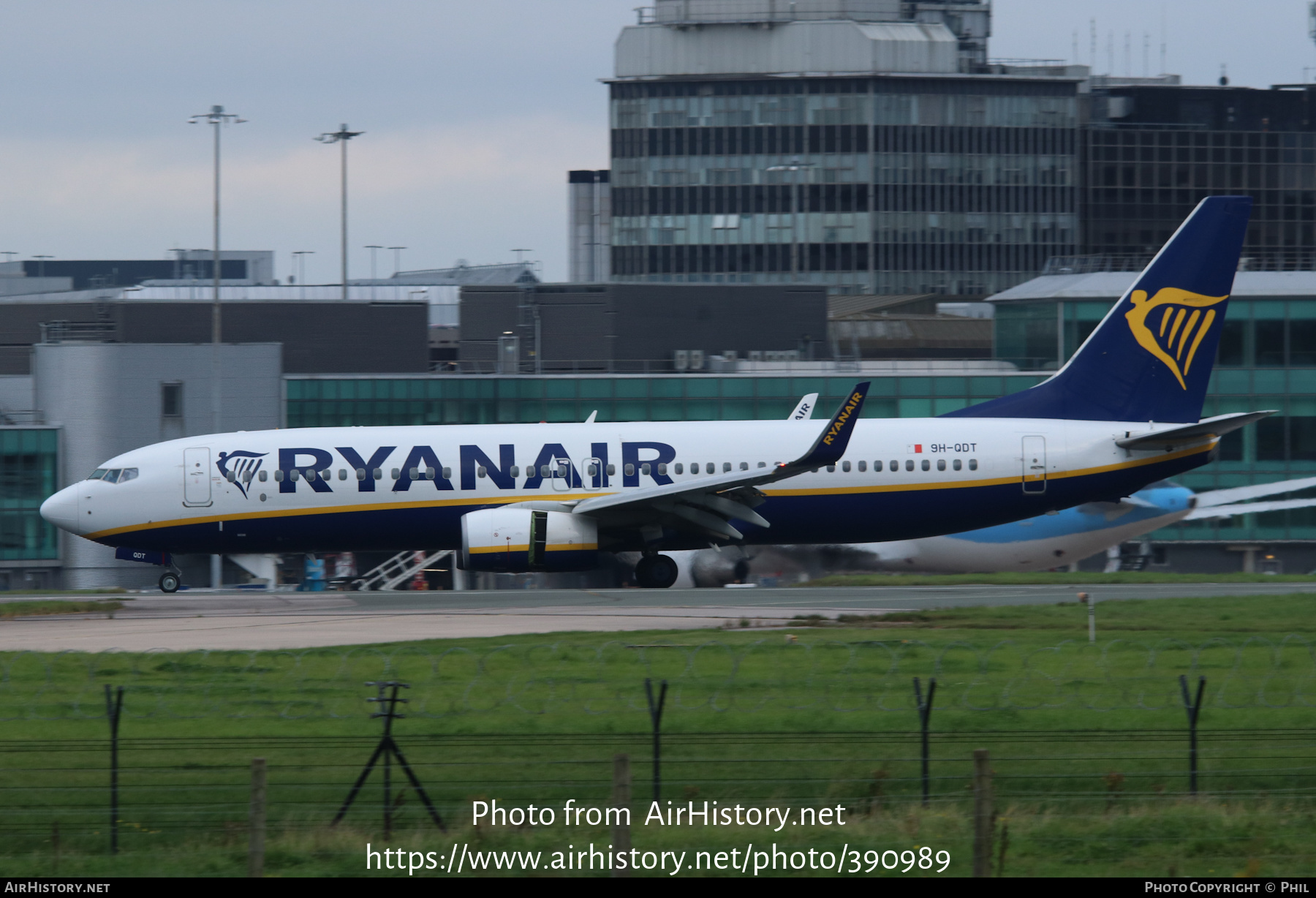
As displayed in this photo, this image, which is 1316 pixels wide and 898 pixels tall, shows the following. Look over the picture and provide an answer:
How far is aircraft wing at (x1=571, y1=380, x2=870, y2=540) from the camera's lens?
2983 cm

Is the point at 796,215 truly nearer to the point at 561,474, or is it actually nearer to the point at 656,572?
the point at 656,572

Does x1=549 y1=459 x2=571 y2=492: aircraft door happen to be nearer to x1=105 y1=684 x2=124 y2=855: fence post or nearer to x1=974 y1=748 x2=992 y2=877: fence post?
x1=105 y1=684 x2=124 y2=855: fence post

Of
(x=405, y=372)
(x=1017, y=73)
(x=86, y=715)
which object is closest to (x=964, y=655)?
(x=86, y=715)

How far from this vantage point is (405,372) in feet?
222

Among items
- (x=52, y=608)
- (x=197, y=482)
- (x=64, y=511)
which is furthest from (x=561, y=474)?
(x=64, y=511)

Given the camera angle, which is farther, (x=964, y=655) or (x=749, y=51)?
(x=749, y=51)

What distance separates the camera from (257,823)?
35.3 ft

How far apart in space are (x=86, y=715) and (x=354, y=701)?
2925 mm

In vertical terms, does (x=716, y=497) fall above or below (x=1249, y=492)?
above

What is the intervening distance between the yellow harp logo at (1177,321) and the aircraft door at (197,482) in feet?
67.8

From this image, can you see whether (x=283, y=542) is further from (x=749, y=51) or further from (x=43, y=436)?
(x=749, y=51)

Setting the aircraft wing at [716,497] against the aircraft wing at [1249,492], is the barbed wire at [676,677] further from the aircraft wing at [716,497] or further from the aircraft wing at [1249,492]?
the aircraft wing at [1249,492]

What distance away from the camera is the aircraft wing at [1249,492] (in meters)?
54.3

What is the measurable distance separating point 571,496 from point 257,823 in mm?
21733
